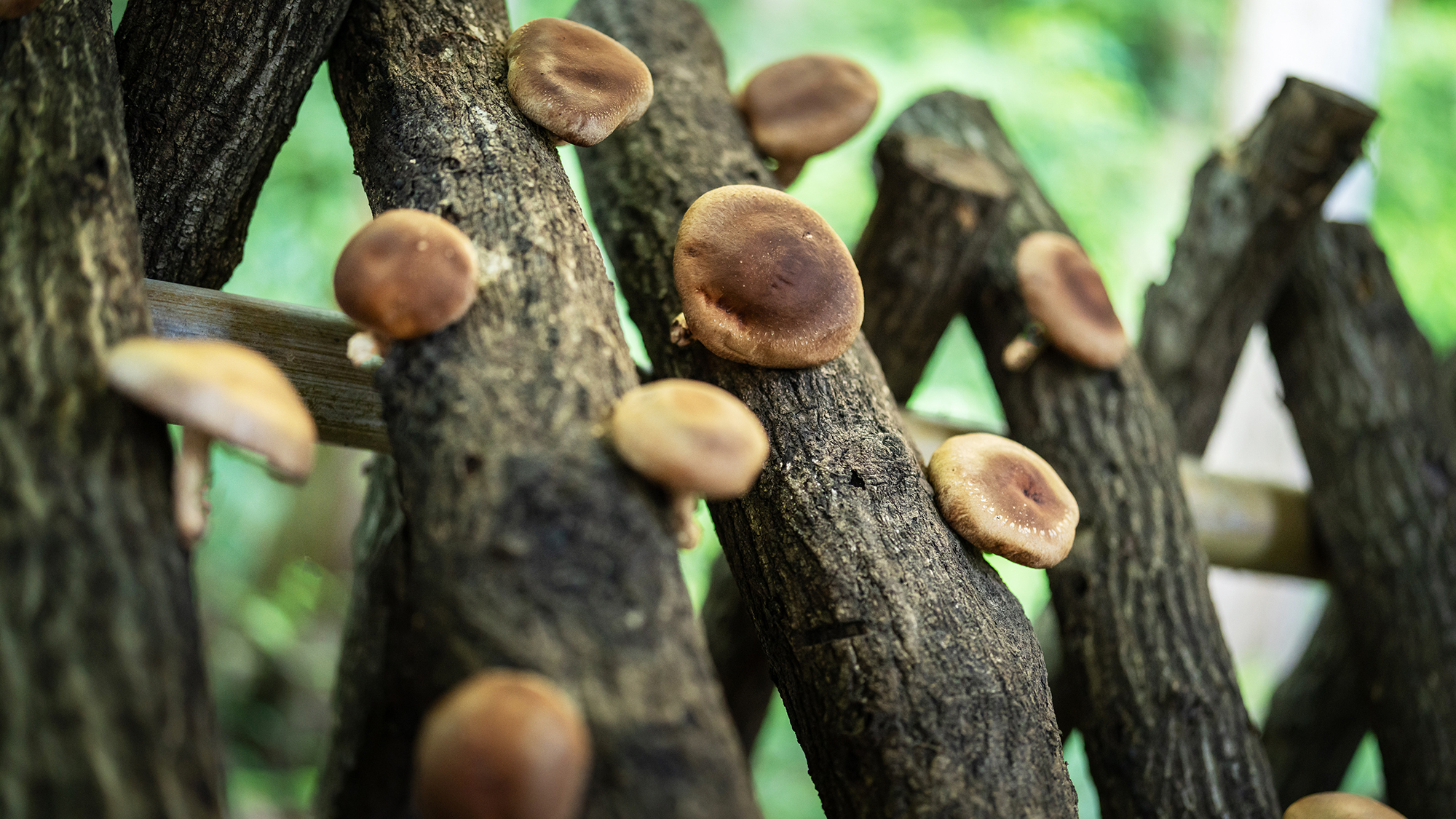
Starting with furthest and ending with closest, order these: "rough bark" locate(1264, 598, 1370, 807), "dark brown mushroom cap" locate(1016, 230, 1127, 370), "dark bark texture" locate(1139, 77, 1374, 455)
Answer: "rough bark" locate(1264, 598, 1370, 807), "dark bark texture" locate(1139, 77, 1374, 455), "dark brown mushroom cap" locate(1016, 230, 1127, 370)

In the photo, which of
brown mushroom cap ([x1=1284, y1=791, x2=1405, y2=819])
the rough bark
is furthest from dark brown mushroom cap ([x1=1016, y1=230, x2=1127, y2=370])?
the rough bark

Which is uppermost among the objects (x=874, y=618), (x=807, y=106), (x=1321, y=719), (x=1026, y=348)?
(x=807, y=106)

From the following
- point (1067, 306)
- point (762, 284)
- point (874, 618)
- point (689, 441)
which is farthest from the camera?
point (1067, 306)

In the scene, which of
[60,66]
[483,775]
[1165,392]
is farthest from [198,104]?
[1165,392]

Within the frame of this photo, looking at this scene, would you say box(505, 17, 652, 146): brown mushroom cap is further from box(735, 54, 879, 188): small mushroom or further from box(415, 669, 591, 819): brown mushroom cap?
box(415, 669, 591, 819): brown mushroom cap

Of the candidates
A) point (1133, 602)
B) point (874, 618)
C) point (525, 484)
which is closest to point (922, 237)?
point (1133, 602)

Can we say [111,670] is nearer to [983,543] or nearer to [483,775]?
[483,775]

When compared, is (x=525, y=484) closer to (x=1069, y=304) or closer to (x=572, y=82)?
(x=572, y=82)
